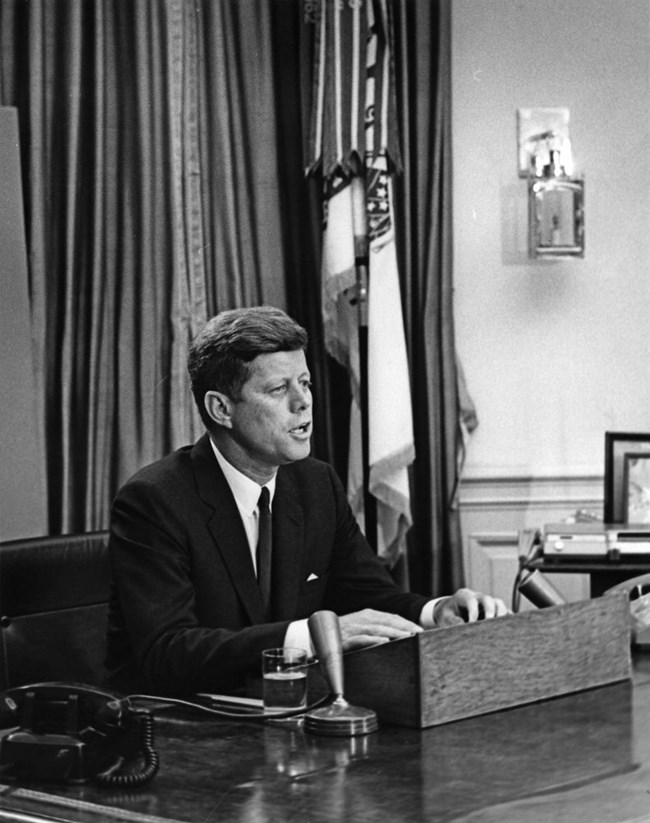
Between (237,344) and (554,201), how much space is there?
78.3 inches

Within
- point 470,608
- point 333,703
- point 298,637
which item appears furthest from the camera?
point 470,608

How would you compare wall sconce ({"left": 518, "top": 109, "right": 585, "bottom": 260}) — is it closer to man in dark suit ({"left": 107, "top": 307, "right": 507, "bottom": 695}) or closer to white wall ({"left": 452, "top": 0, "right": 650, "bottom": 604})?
white wall ({"left": 452, "top": 0, "right": 650, "bottom": 604})

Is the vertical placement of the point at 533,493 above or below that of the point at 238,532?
below

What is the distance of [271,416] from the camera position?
2344 millimetres

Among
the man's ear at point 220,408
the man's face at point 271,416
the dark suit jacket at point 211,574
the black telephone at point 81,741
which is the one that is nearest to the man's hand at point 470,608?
the dark suit jacket at point 211,574

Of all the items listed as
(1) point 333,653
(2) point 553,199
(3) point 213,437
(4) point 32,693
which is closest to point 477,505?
(2) point 553,199

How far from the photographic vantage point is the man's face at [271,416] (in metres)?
2.34

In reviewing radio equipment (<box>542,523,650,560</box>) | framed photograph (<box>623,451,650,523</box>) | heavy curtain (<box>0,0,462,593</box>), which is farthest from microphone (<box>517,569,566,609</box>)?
heavy curtain (<box>0,0,462,593</box>)

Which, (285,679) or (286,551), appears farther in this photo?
(286,551)

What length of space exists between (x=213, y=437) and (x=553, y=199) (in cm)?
203

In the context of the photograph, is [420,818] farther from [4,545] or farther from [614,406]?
[614,406]

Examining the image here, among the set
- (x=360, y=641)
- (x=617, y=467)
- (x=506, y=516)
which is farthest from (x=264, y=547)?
(x=506, y=516)

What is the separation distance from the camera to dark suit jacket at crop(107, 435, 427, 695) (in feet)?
6.48

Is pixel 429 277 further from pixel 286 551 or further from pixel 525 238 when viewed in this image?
pixel 286 551
